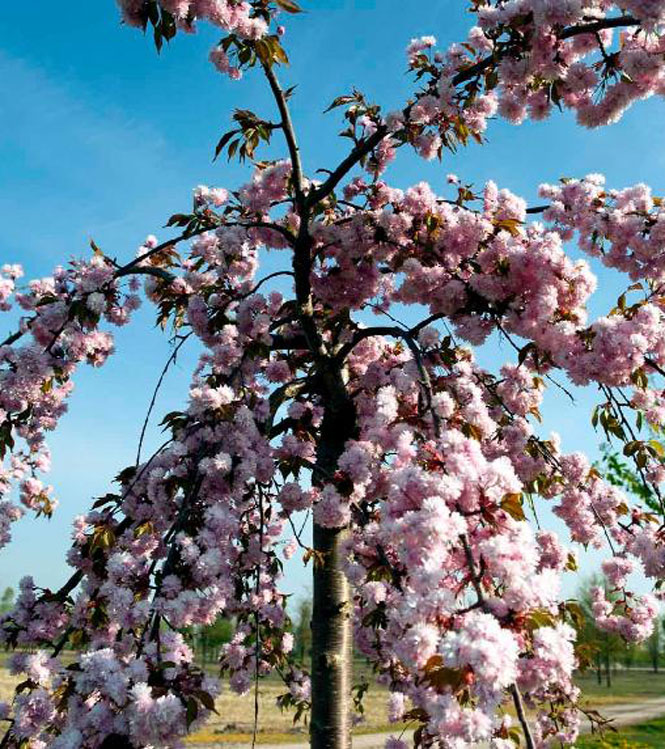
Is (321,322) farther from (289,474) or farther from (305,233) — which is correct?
(289,474)

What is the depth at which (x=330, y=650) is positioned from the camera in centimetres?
488

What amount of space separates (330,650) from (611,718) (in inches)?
170

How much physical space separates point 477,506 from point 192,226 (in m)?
3.29

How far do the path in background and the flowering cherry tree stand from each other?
11.8ft

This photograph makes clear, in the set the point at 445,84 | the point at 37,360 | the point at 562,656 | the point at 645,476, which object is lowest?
the point at 562,656

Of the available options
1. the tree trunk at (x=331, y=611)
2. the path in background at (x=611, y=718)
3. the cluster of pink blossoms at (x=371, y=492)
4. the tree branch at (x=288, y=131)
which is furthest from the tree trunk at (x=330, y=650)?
the path in background at (x=611, y=718)

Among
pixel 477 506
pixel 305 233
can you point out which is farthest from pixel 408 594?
pixel 305 233

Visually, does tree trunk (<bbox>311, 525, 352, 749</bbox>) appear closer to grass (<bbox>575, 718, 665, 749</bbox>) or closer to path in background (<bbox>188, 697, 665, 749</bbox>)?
path in background (<bbox>188, 697, 665, 749</bbox>)

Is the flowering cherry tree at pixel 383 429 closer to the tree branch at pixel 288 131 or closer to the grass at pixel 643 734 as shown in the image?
the tree branch at pixel 288 131

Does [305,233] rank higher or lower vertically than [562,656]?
higher

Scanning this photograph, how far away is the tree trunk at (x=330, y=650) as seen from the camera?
15.4 ft

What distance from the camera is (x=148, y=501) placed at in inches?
154

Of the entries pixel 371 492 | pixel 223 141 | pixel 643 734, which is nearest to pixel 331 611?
pixel 371 492

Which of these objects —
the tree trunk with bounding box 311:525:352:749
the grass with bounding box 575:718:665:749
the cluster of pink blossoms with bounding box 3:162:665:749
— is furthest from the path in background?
the cluster of pink blossoms with bounding box 3:162:665:749
